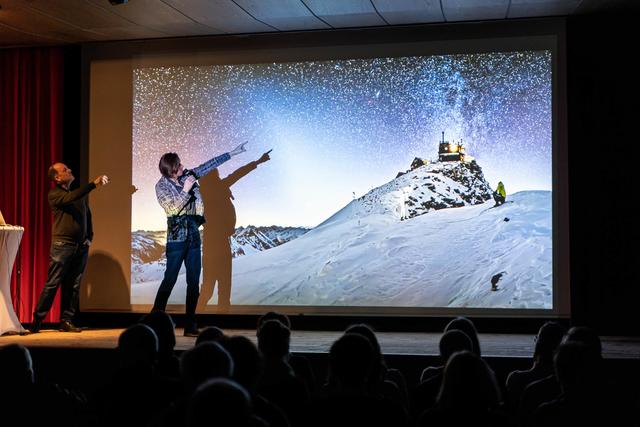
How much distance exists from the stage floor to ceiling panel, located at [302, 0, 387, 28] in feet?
8.17

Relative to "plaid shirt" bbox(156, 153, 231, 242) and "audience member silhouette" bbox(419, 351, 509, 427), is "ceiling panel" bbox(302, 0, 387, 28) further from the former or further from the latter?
"audience member silhouette" bbox(419, 351, 509, 427)

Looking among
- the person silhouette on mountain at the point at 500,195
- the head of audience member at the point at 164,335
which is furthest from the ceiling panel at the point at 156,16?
the head of audience member at the point at 164,335

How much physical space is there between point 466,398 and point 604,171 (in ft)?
15.8

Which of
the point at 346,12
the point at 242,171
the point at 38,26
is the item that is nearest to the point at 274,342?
the point at 346,12

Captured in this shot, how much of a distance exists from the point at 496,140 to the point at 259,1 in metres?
2.16

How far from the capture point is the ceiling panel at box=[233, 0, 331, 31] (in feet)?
21.1

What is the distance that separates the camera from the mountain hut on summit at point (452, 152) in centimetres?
686

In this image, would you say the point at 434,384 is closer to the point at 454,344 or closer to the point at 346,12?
the point at 454,344

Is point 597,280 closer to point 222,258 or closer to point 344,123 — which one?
point 344,123

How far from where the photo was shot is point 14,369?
8.91 ft

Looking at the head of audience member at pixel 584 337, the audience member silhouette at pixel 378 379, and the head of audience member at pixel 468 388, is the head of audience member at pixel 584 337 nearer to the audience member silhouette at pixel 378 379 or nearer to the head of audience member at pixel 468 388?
the audience member silhouette at pixel 378 379

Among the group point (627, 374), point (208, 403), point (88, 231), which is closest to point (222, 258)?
point (88, 231)

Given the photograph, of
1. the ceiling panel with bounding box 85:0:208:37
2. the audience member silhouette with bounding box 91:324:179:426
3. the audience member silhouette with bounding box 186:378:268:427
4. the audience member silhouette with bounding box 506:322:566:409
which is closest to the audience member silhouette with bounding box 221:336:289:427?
the audience member silhouette with bounding box 91:324:179:426

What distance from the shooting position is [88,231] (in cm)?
700
